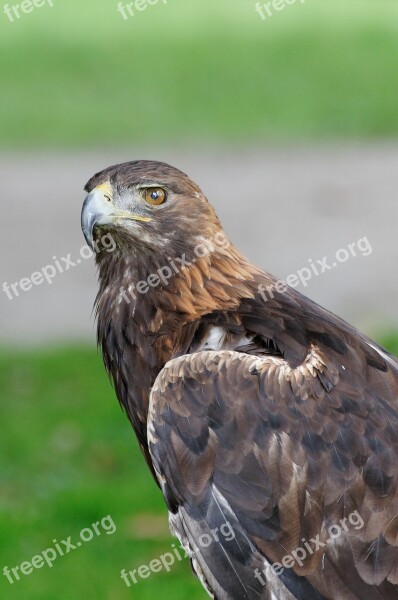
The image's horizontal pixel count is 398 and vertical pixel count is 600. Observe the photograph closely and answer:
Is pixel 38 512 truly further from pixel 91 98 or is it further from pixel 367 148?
pixel 91 98

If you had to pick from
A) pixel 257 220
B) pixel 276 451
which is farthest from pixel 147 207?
pixel 257 220

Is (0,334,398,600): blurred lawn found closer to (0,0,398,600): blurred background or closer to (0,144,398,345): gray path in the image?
(0,0,398,600): blurred background

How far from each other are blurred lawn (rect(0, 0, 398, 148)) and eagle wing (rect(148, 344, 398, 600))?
47.5 feet

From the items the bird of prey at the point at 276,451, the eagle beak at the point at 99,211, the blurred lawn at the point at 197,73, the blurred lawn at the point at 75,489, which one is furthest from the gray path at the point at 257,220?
the eagle beak at the point at 99,211

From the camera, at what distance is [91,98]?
872 inches

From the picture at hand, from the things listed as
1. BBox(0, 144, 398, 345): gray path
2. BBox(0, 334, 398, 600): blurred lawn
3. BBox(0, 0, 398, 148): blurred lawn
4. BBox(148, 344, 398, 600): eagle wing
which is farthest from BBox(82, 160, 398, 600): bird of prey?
BBox(0, 0, 398, 148): blurred lawn

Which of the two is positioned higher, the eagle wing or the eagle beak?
the eagle beak

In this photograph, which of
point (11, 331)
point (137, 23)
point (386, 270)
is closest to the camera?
point (11, 331)

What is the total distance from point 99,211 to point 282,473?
1.28 meters

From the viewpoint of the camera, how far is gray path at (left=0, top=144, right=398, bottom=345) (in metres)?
11.2

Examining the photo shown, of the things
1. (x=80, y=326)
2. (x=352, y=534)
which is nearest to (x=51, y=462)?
(x=80, y=326)

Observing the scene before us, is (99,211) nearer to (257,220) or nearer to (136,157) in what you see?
(257,220)

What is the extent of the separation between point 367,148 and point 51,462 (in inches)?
440

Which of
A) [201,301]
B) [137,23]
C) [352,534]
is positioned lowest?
[352,534]
